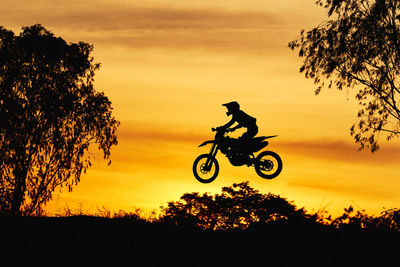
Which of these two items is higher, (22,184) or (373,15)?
(373,15)

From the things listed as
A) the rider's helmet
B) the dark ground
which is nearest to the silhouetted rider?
the rider's helmet

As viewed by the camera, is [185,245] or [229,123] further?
[185,245]

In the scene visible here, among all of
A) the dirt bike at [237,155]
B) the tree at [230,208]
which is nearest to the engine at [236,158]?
the dirt bike at [237,155]

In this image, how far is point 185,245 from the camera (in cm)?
1791

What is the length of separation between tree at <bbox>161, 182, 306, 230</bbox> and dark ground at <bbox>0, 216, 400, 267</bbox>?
484 cm

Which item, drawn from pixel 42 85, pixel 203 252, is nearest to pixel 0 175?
pixel 42 85

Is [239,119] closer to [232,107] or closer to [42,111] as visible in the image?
[232,107]

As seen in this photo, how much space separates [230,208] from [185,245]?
313 inches

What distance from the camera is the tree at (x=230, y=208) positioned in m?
24.3

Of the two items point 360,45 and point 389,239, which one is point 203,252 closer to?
point 389,239

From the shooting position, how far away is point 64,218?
1994 cm

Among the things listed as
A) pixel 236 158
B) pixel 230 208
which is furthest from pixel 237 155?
pixel 230 208

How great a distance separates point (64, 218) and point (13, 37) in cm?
1634

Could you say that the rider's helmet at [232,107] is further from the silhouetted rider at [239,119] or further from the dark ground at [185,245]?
Result: the dark ground at [185,245]
